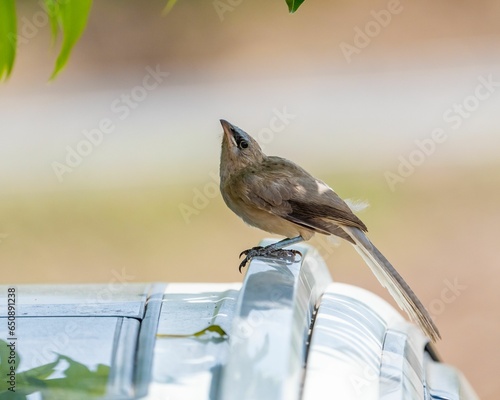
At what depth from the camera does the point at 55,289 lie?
1681 mm

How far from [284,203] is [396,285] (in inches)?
15.7

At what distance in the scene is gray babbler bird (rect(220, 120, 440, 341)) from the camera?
2299 millimetres

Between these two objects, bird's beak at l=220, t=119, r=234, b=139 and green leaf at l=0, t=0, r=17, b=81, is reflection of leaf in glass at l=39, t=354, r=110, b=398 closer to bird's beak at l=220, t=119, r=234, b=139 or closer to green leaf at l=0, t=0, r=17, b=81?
green leaf at l=0, t=0, r=17, b=81

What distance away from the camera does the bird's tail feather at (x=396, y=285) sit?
6.28 feet

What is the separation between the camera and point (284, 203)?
2.34m

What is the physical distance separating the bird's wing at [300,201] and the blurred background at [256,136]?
2.16 meters

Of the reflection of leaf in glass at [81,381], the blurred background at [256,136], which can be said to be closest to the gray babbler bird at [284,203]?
the reflection of leaf in glass at [81,381]

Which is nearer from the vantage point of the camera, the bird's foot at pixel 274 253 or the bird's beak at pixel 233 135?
the bird's foot at pixel 274 253

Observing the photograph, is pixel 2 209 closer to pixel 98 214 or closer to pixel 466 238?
pixel 98 214

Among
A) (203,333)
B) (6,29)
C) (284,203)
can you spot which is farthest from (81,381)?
(284,203)

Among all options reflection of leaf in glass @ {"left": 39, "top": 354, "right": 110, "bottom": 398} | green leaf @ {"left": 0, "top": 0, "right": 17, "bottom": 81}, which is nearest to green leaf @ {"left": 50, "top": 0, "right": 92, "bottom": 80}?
green leaf @ {"left": 0, "top": 0, "right": 17, "bottom": 81}

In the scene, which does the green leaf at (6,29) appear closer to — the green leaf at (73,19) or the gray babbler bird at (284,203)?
the green leaf at (73,19)

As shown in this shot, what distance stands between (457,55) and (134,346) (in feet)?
22.6

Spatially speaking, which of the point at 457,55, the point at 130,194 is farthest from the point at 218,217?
the point at 457,55
